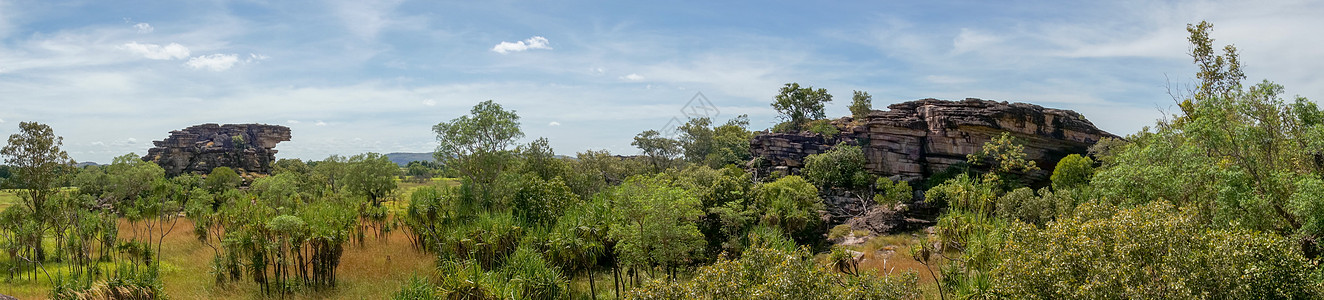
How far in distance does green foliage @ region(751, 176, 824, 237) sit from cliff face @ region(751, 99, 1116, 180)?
17313mm

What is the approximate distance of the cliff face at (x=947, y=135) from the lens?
47531mm

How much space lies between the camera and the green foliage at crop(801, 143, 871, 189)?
47.8 meters

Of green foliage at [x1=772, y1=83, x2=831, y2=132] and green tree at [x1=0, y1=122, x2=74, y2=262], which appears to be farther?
green foliage at [x1=772, y1=83, x2=831, y2=132]

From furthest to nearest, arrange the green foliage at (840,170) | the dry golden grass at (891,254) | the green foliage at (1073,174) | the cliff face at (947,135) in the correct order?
1. the green foliage at (840,170)
2. the cliff face at (947,135)
3. the green foliage at (1073,174)
4. the dry golden grass at (891,254)

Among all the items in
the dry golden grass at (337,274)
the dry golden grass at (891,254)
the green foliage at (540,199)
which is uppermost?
the green foliage at (540,199)

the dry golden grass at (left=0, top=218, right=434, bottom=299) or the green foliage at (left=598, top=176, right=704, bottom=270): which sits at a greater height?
the green foliage at (left=598, top=176, right=704, bottom=270)

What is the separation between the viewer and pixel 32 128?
61.2 ft

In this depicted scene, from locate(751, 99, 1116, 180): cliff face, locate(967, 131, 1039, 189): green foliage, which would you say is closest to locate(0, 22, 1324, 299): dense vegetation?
locate(967, 131, 1039, 189): green foliage

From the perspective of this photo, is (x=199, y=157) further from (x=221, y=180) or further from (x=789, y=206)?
(x=789, y=206)

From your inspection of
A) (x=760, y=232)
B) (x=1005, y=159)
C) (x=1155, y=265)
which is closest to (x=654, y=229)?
(x=760, y=232)

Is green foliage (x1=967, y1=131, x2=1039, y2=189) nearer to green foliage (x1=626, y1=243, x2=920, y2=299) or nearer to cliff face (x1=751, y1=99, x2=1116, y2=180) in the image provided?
cliff face (x1=751, y1=99, x2=1116, y2=180)

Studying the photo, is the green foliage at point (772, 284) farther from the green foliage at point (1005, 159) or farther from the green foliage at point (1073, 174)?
the green foliage at point (1005, 159)

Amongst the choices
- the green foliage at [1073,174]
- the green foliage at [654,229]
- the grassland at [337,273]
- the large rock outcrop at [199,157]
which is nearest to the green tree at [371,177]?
the grassland at [337,273]

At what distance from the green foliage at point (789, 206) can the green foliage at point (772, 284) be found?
1793 centimetres
